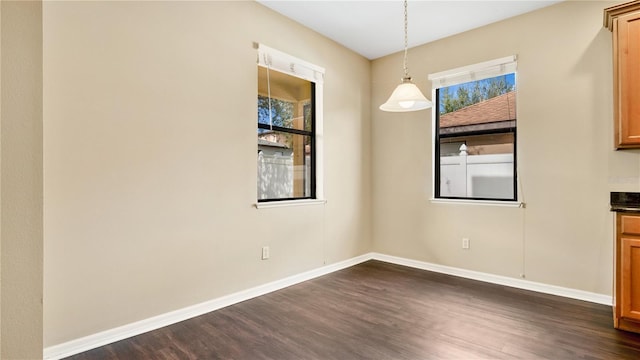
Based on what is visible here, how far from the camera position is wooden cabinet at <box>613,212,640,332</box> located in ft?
7.61

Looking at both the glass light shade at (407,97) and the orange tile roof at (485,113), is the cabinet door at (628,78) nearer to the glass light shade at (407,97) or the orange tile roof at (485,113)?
the orange tile roof at (485,113)

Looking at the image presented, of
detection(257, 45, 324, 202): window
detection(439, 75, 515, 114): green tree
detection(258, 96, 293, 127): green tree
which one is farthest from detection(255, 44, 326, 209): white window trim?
detection(439, 75, 515, 114): green tree

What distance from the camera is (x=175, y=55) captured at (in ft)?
8.49

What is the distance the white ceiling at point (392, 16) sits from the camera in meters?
3.17

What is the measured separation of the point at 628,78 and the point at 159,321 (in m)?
4.10

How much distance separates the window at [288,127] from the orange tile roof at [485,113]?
1618mm

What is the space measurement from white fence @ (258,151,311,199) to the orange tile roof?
1.84 m

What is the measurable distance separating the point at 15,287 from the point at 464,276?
388cm

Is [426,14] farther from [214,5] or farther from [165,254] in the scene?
[165,254]

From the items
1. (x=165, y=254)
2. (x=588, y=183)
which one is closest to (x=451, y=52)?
(x=588, y=183)

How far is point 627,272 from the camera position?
7.71 feet

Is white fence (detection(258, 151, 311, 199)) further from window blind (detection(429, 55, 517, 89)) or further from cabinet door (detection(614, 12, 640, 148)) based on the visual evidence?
cabinet door (detection(614, 12, 640, 148))

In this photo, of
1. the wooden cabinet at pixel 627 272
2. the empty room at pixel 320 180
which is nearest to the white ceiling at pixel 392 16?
the empty room at pixel 320 180

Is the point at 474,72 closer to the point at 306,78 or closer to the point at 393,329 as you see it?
the point at 306,78
